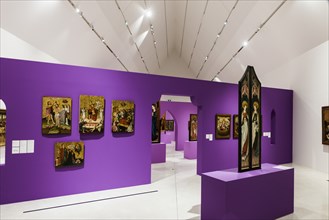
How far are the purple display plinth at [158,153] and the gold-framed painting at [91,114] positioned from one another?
4468mm

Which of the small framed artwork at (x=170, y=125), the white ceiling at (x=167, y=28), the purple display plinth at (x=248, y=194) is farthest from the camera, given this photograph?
the small framed artwork at (x=170, y=125)

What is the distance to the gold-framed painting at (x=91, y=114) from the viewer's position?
5777 mm

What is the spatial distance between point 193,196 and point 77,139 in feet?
11.5

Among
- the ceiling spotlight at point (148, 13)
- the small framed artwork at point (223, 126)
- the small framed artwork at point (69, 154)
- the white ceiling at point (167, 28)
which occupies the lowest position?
the small framed artwork at point (69, 154)

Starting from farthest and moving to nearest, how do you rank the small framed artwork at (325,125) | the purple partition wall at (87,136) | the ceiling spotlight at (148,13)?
the ceiling spotlight at (148,13) → the small framed artwork at (325,125) → the purple partition wall at (87,136)

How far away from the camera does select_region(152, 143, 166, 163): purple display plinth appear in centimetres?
1009

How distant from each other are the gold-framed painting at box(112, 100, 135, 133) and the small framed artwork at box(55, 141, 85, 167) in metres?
1.06

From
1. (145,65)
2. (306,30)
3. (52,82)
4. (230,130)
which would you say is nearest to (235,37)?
(306,30)

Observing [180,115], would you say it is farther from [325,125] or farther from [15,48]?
[15,48]

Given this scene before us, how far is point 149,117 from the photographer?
683cm

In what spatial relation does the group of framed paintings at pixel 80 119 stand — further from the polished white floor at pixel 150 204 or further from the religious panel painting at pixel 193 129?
the religious panel painting at pixel 193 129

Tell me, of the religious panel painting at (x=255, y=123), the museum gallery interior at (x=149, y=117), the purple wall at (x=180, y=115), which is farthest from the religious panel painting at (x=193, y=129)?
the religious panel painting at (x=255, y=123)

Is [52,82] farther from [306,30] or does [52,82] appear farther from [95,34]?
[306,30]

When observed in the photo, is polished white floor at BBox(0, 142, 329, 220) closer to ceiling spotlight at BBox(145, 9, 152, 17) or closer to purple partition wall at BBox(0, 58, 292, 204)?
purple partition wall at BBox(0, 58, 292, 204)
